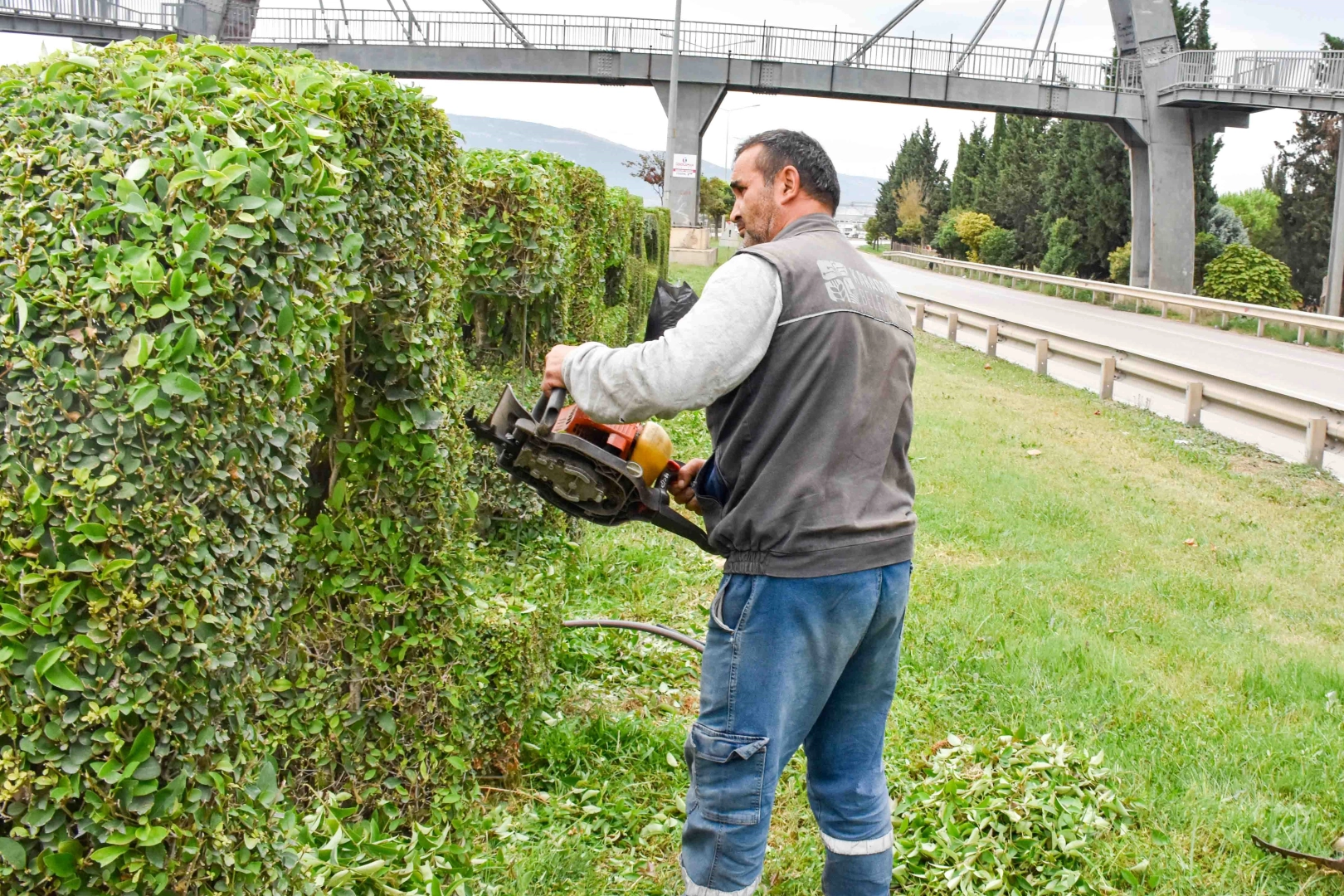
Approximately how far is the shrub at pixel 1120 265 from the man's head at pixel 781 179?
41.3 meters

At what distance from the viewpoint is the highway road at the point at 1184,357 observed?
1117cm

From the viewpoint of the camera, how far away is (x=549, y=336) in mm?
5398

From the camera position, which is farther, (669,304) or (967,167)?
(967,167)

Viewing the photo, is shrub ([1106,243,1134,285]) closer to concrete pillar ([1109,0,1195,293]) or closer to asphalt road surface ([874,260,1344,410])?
asphalt road surface ([874,260,1344,410])

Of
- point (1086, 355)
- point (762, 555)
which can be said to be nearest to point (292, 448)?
point (762, 555)

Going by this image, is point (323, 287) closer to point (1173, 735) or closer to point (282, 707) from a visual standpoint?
point (282, 707)

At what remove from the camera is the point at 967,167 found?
72750 mm

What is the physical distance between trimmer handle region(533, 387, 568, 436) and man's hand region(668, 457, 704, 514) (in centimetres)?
51

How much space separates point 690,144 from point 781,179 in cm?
3570

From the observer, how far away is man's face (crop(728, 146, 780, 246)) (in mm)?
3047

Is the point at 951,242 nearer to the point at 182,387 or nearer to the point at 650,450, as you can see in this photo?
the point at 650,450

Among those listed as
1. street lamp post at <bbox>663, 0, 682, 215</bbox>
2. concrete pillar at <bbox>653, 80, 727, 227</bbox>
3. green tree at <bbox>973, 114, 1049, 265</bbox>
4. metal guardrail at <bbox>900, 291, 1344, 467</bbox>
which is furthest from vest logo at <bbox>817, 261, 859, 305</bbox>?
green tree at <bbox>973, 114, 1049, 265</bbox>

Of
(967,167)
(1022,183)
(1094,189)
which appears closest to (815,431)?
(1094,189)

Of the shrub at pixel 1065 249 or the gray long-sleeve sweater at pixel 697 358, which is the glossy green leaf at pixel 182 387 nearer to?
the gray long-sleeve sweater at pixel 697 358
